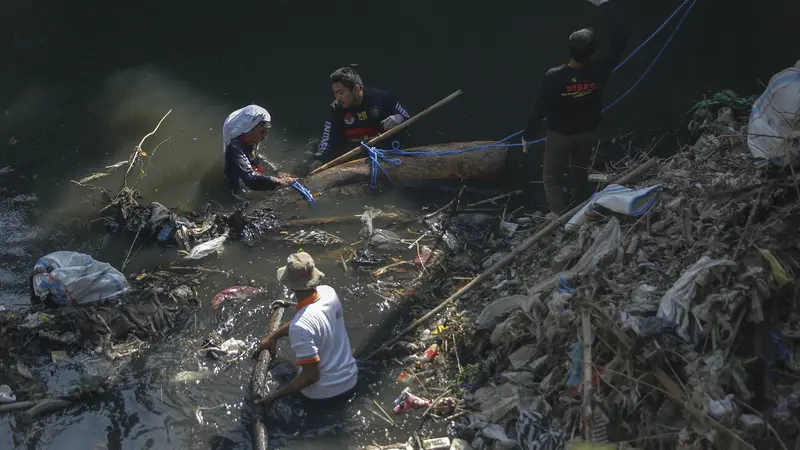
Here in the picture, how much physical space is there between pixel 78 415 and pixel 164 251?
2.27 m

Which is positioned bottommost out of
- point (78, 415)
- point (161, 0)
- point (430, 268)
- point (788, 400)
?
point (78, 415)

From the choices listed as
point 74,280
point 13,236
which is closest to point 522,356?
point 74,280

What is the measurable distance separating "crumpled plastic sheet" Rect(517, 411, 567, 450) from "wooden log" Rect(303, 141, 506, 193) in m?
3.75

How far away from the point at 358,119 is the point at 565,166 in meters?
2.58

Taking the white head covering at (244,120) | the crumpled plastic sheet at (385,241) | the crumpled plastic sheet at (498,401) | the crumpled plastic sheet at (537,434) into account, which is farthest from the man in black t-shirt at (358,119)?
the crumpled plastic sheet at (537,434)

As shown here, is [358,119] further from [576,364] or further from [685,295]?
[685,295]

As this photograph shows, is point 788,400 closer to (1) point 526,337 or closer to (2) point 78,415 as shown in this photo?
(1) point 526,337

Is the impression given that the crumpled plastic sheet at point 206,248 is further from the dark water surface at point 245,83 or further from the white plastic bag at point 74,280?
the white plastic bag at point 74,280

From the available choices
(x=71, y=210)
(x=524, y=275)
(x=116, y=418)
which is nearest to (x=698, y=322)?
(x=524, y=275)

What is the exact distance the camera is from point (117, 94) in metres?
10.3

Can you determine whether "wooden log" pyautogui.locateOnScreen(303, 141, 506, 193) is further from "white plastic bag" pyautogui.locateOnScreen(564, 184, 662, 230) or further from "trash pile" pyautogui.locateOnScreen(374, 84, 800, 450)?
"white plastic bag" pyautogui.locateOnScreen(564, 184, 662, 230)

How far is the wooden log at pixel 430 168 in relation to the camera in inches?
311

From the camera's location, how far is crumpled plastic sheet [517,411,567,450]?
4.46 m

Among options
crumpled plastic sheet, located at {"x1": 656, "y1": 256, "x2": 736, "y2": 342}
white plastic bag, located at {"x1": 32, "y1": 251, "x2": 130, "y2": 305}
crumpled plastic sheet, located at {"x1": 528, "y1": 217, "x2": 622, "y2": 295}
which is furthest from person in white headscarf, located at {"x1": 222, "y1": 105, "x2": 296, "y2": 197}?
crumpled plastic sheet, located at {"x1": 656, "y1": 256, "x2": 736, "y2": 342}
